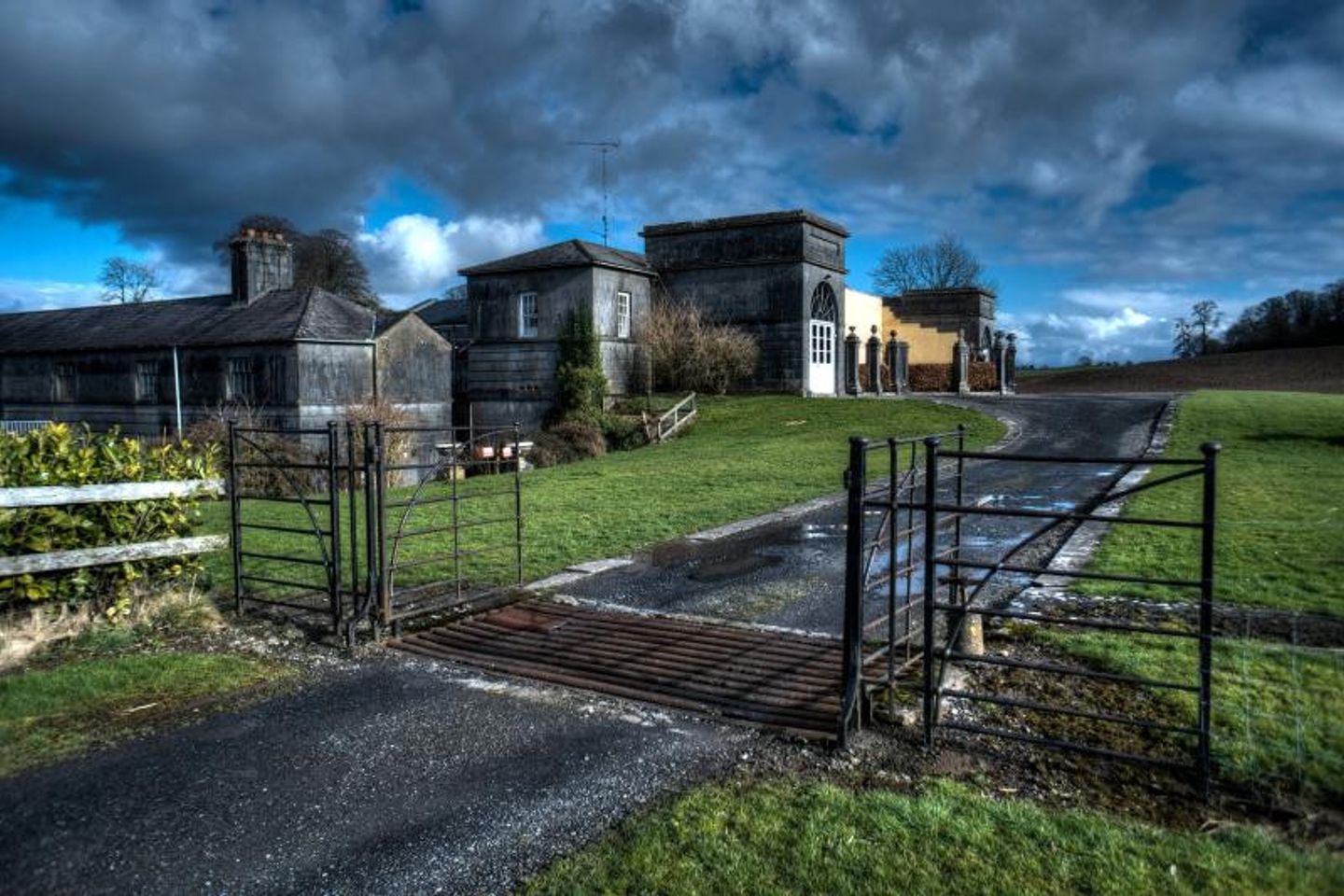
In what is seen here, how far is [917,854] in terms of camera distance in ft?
11.9

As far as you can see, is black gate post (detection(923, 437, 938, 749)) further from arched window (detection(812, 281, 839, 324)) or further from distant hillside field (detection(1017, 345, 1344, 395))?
distant hillside field (detection(1017, 345, 1344, 395))

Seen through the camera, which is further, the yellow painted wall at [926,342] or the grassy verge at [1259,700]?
the yellow painted wall at [926,342]

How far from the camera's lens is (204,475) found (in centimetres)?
816

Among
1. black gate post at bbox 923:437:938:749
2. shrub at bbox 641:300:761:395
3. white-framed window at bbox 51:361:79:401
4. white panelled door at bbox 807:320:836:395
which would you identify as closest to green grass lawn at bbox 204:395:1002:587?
shrub at bbox 641:300:761:395

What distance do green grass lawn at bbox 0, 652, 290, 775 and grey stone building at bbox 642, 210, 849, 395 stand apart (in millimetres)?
28135

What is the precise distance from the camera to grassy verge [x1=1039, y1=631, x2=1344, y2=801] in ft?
13.9

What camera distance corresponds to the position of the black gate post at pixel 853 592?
4844 millimetres

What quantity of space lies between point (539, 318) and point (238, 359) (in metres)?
10.6

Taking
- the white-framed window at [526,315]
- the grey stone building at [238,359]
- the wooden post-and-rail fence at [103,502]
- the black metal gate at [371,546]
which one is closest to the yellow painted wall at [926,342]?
the white-framed window at [526,315]

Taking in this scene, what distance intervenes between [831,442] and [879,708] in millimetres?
17604

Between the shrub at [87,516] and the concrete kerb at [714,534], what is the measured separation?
3294 millimetres

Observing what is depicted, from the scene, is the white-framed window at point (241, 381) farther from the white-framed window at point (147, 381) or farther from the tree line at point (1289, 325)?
the tree line at point (1289, 325)

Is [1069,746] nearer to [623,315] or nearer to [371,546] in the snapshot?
[371,546]

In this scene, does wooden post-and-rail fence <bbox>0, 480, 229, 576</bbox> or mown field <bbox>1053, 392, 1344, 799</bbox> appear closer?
mown field <bbox>1053, 392, 1344, 799</bbox>
